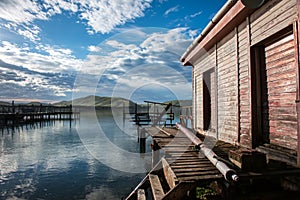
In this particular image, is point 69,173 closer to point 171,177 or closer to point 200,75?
point 200,75

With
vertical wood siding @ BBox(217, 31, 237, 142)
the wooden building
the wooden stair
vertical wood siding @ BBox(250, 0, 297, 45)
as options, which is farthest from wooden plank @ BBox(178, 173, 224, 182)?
vertical wood siding @ BBox(250, 0, 297, 45)

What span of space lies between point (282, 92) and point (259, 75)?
0.87 m

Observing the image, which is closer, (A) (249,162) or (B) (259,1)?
(A) (249,162)

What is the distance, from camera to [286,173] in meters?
3.35

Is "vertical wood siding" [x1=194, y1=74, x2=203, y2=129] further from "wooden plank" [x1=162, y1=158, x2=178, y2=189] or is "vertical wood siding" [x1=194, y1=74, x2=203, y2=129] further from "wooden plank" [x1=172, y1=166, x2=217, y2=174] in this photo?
"wooden plank" [x1=172, y1=166, x2=217, y2=174]

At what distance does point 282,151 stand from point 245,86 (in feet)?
6.42

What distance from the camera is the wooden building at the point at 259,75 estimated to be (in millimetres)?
4152

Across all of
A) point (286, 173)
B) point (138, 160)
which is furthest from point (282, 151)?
point (138, 160)

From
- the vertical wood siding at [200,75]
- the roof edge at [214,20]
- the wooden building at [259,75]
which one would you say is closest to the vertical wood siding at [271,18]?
the wooden building at [259,75]

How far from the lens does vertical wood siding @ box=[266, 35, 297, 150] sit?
4156mm

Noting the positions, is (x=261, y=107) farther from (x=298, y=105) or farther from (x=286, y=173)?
(x=286, y=173)

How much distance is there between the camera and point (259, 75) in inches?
207

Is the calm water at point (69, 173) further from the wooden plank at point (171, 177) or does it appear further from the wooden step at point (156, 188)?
the wooden plank at point (171, 177)

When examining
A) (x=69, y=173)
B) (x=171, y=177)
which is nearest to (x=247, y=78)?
(x=171, y=177)
